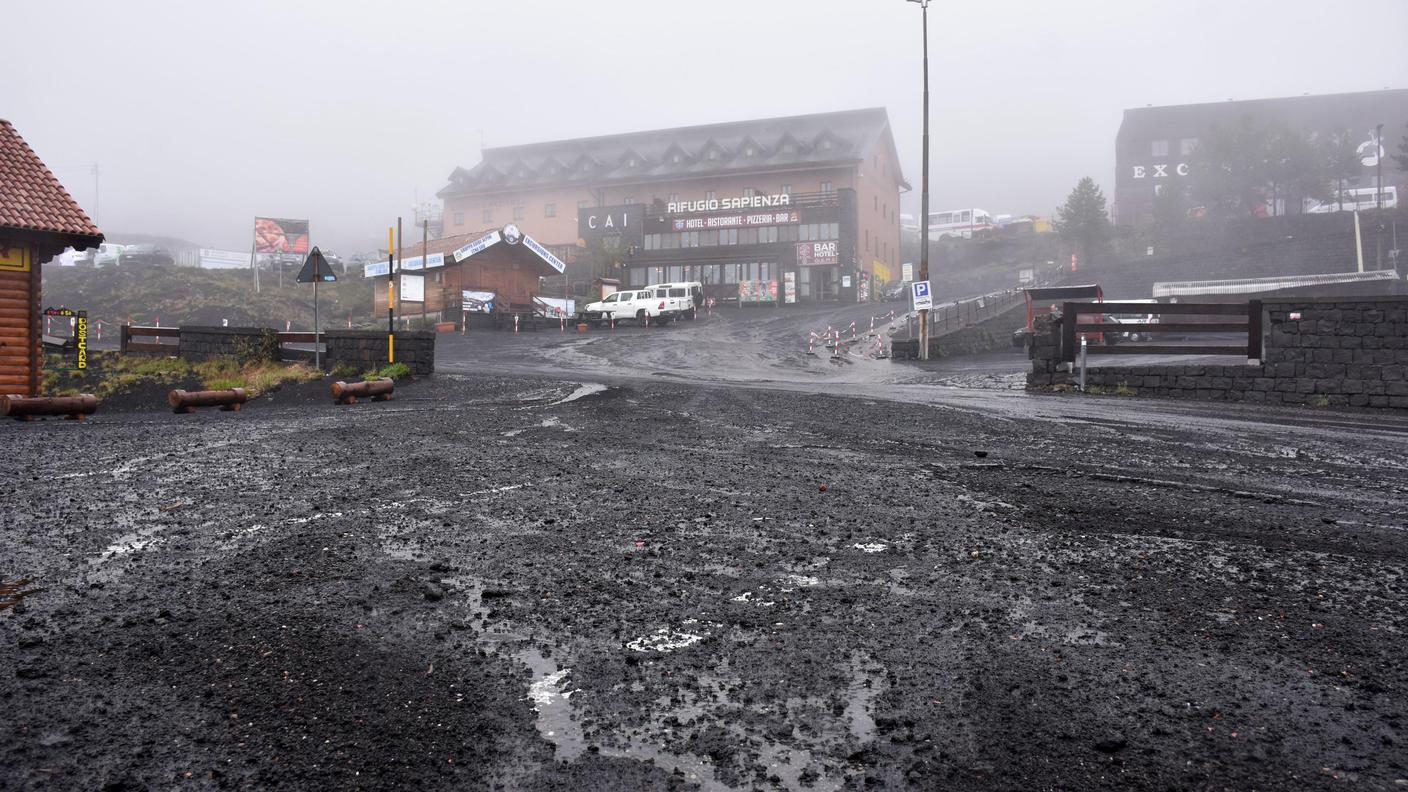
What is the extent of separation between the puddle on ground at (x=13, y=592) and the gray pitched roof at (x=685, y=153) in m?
64.2

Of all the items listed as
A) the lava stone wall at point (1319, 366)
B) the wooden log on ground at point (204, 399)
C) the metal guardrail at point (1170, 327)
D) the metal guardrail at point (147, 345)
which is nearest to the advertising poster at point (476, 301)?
the metal guardrail at point (147, 345)

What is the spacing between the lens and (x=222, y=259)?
270 feet

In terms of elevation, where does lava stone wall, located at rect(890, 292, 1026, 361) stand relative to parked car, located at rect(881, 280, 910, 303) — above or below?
below

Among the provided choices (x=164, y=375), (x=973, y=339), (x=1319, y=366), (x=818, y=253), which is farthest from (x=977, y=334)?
Result: (x=818, y=253)

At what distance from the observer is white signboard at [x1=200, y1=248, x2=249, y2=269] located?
264 feet

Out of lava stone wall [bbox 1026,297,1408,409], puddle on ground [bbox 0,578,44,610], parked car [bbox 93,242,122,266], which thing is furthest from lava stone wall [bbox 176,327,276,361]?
parked car [bbox 93,242,122,266]

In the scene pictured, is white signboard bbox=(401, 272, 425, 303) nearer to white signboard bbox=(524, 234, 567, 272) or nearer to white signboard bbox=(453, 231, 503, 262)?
white signboard bbox=(453, 231, 503, 262)

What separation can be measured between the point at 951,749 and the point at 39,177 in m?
21.1

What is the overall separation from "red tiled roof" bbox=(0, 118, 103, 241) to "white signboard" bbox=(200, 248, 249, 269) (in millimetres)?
65885

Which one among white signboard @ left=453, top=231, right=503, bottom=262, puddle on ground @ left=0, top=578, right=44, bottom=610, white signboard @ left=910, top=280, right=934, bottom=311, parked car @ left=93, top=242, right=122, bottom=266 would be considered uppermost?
parked car @ left=93, top=242, right=122, bottom=266

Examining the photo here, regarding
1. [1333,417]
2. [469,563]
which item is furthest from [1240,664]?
[1333,417]

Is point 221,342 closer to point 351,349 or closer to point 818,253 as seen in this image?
point 351,349

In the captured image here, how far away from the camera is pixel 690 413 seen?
1247cm

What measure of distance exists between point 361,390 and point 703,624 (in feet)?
41.4
